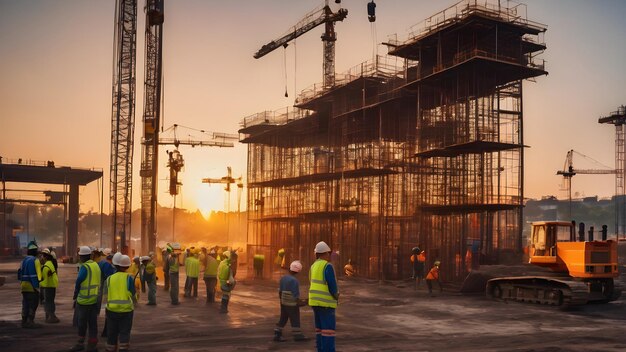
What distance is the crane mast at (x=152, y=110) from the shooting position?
33531 mm

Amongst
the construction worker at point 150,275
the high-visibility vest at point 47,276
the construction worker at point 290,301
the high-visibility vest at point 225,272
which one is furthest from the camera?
the construction worker at point 150,275

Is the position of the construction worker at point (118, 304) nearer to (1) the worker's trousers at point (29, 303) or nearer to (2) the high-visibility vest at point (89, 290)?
(2) the high-visibility vest at point (89, 290)

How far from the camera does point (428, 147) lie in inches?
1567

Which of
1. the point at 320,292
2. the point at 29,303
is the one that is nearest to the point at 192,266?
the point at 29,303

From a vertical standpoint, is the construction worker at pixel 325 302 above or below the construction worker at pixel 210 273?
above

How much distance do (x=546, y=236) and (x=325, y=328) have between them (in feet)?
52.7

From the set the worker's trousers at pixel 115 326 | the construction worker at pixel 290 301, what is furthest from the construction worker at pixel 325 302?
the worker's trousers at pixel 115 326

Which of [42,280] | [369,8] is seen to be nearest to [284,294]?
[42,280]

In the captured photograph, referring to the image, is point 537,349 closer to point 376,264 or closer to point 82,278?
point 82,278

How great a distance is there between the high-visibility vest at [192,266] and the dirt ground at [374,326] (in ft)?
3.32

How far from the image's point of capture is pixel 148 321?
54.9ft

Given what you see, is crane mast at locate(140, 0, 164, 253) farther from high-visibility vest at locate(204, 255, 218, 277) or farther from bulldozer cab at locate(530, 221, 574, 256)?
bulldozer cab at locate(530, 221, 574, 256)

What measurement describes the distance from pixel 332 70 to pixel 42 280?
68.3 metres

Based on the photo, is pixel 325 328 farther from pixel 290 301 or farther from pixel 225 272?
pixel 225 272
